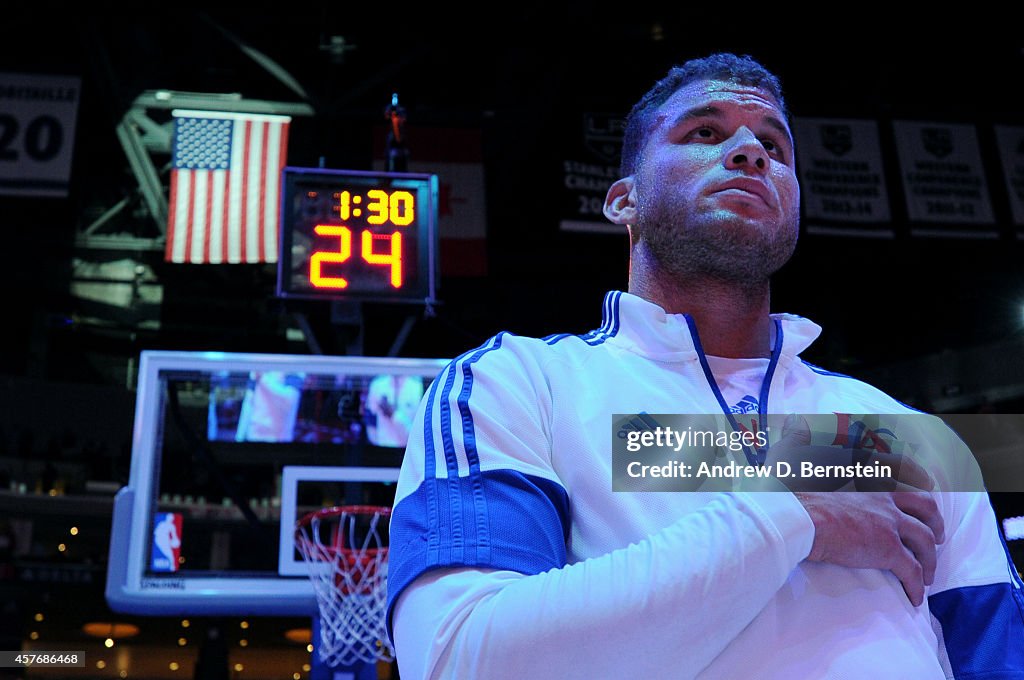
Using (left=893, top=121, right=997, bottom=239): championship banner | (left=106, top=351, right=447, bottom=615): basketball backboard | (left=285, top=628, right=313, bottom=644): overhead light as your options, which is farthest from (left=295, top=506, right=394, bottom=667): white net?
(left=285, top=628, right=313, bottom=644): overhead light

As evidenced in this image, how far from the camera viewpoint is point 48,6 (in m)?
7.30

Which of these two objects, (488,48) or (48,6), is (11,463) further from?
(488,48)

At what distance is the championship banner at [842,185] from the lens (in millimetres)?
7504

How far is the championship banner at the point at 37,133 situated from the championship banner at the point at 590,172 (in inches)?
140

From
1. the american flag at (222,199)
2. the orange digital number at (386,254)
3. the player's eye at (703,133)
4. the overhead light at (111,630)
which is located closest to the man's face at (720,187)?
the player's eye at (703,133)

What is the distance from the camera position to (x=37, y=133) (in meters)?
7.11

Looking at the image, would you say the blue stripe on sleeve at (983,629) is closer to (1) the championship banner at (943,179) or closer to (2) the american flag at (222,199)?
(2) the american flag at (222,199)

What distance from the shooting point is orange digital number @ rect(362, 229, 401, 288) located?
4.64 metres

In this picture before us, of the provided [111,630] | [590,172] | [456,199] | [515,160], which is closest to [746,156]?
[590,172]

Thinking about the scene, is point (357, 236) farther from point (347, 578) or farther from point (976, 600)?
point (976, 600)

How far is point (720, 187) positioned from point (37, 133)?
6731 mm

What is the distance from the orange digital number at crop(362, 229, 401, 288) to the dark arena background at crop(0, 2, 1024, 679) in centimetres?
15

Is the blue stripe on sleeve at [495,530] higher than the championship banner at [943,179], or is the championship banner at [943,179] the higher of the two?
the championship banner at [943,179]

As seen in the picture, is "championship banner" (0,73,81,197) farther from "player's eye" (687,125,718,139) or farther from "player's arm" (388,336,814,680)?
"player's arm" (388,336,814,680)
